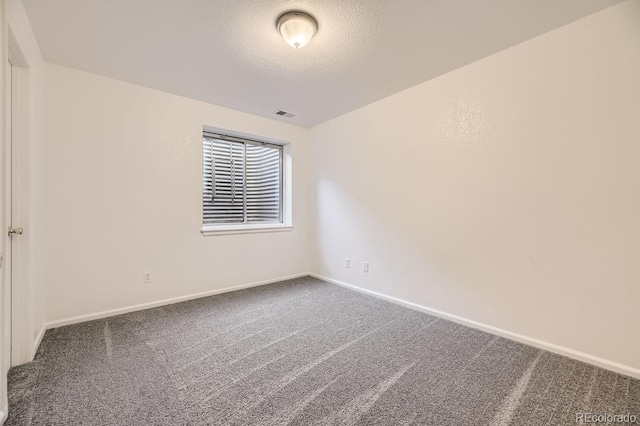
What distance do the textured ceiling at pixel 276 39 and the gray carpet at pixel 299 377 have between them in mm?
2395

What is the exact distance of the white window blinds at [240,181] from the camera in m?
3.62

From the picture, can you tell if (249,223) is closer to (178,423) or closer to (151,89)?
(151,89)

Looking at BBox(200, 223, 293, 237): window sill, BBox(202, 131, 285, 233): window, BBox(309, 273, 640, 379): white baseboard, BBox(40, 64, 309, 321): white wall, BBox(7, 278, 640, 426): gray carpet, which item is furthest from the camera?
BBox(202, 131, 285, 233): window

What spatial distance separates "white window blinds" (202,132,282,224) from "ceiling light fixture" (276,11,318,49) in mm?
2048

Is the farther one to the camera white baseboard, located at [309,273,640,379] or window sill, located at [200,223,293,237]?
window sill, located at [200,223,293,237]

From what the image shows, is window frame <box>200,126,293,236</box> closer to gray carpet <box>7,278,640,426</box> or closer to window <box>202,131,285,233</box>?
window <box>202,131,285,233</box>

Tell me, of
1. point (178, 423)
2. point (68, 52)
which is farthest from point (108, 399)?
point (68, 52)

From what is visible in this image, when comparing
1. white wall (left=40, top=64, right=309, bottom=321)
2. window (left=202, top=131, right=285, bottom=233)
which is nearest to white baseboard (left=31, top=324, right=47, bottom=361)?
Result: white wall (left=40, top=64, right=309, bottom=321)

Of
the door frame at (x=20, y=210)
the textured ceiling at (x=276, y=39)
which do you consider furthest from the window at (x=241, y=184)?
the door frame at (x=20, y=210)

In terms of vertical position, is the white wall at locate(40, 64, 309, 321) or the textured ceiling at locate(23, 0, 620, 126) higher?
the textured ceiling at locate(23, 0, 620, 126)

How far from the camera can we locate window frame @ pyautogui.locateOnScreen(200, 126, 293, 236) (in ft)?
11.3

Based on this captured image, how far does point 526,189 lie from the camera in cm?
218

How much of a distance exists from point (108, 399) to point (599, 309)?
125 inches

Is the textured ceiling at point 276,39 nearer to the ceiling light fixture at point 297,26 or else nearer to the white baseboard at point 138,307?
the ceiling light fixture at point 297,26
